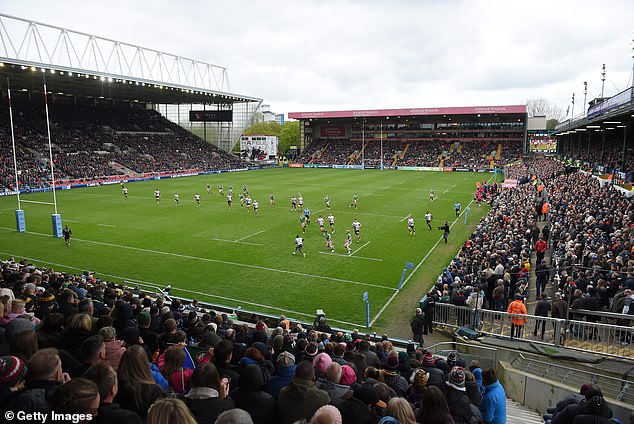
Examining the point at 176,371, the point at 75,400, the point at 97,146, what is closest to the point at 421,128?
the point at 97,146

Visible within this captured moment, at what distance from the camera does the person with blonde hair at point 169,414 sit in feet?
9.73

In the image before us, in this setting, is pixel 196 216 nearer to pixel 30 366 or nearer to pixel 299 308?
pixel 299 308

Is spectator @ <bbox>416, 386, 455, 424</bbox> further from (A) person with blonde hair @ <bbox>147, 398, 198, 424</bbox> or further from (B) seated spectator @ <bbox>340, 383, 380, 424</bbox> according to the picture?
(A) person with blonde hair @ <bbox>147, 398, 198, 424</bbox>

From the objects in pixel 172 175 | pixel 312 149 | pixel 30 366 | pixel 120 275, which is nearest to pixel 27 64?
pixel 172 175

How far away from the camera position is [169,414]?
3.00m

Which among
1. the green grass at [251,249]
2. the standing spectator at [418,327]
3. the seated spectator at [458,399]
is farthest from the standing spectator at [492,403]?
the green grass at [251,249]

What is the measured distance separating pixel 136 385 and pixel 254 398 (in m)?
1.15

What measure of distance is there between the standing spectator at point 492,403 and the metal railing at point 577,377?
10.6 ft

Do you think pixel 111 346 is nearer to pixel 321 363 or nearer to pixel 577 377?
pixel 321 363

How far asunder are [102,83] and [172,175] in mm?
14990

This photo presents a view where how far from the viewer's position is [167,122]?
84688 millimetres

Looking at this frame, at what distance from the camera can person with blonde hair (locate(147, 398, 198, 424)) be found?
2966mm

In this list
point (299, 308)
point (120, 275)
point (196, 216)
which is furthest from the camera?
point (196, 216)

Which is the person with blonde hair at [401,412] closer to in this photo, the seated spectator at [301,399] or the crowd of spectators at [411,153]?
the seated spectator at [301,399]
